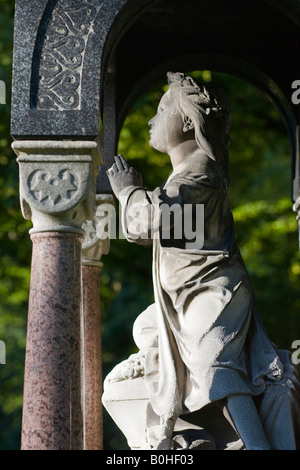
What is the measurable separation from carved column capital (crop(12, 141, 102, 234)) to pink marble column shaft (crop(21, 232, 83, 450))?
0.13 meters

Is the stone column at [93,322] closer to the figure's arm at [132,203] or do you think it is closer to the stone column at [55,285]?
the figure's arm at [132,203]

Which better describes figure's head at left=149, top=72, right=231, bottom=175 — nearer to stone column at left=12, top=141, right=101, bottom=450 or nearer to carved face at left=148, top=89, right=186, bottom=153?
carved face at left=148, top=89, right=186, bottom=153

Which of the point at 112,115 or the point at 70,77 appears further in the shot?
the point at 112,115

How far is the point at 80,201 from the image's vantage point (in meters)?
7.11

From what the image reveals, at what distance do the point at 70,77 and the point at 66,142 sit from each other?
50 centimetres

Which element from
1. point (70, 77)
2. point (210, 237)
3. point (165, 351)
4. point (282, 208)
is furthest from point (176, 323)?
point (282, 208)

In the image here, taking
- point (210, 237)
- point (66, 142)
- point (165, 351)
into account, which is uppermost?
point (66, 142)

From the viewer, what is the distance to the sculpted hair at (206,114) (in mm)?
7930

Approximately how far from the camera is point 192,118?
795cm

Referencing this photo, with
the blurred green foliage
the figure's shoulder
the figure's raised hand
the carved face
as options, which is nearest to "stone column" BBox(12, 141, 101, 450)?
the figure's raised hand

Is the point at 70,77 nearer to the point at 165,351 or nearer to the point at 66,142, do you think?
the point at 66,142

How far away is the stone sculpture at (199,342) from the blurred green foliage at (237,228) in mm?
7357

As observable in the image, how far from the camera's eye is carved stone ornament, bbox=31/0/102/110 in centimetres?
723

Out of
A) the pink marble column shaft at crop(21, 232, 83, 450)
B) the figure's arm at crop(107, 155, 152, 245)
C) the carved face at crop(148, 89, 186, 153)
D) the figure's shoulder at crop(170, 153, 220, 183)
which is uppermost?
the carved face at crop(148, 89, 186, 153)
